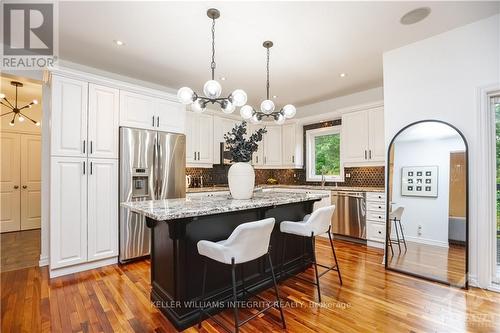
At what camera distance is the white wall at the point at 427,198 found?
275 centimetres

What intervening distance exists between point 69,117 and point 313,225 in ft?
10.4

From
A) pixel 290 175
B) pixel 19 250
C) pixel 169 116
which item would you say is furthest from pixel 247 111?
pixel 19 250

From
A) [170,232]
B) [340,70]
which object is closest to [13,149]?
[170,232]

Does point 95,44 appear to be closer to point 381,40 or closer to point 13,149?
point 381,40

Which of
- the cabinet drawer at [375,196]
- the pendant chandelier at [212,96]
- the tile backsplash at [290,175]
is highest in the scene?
the pendant chandelier at [212,96]

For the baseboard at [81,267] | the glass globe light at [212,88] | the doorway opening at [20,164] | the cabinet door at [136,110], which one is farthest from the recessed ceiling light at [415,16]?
the doorway opening at [20,164]

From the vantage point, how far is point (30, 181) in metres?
5.29

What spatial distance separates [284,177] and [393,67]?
3.64 meters

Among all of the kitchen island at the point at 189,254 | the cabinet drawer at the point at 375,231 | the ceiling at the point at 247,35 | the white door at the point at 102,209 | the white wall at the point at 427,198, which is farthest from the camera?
the cabinet drawer at the point at 375,231

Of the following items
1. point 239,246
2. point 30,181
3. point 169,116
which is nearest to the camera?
point 239,246

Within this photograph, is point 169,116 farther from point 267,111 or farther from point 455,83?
point 455,83

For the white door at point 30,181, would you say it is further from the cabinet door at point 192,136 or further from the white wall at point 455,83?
the white wall at point 455,83

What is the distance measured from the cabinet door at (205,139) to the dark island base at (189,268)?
8.51 ft

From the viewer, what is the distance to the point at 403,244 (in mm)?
3059
